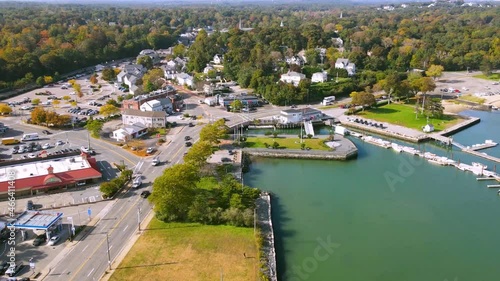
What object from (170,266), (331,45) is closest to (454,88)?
(331,45)

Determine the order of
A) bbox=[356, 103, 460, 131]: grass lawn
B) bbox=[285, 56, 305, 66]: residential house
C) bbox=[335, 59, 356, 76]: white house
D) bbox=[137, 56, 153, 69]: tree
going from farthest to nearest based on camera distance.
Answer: bbox=[137, 56, 153, 69]: tree < bbox=[285, 56, 305, 66]: residential house < bbox=[335, 59, 356, 76]: white house < bbox=[356, 103, 460, 131]: grass lawn

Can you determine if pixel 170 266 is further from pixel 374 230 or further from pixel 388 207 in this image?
pixel 388 207

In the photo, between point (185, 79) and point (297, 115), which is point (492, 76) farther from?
point (185, 79)

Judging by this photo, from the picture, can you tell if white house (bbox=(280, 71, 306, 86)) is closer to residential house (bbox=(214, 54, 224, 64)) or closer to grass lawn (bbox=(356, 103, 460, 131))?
grass lawn (bbox=(356, 103, 460, 131))

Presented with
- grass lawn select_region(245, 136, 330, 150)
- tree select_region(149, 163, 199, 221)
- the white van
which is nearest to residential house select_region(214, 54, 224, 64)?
grass lawn select_region(245, 136, 330, 150)

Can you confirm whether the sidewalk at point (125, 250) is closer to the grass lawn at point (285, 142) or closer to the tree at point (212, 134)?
the tree at point (212, 134)

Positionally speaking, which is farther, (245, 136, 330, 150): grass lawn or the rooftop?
(245, 136, 330, 150): grass lawn

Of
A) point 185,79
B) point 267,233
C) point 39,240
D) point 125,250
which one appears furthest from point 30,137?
point 267,233

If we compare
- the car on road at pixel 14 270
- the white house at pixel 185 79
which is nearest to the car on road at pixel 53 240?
the car on road at pixel 14 270
